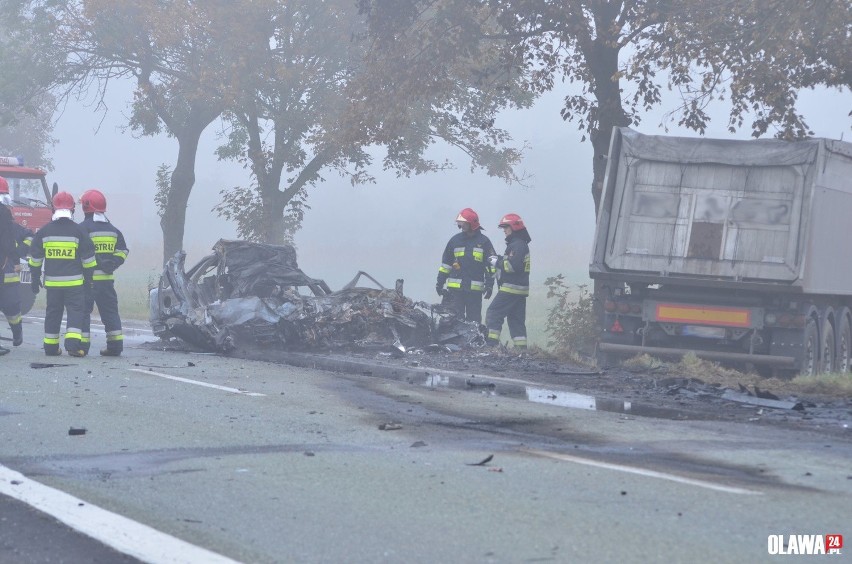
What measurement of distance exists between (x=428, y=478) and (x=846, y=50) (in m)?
11.6

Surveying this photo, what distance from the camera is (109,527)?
5129mm

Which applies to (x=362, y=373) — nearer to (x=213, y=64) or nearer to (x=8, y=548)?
(x=8, y=548)

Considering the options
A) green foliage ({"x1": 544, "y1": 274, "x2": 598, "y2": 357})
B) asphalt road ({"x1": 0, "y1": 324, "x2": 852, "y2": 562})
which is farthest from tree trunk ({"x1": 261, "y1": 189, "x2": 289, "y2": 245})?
asphalt road ({"x1": 0, "y1": 324, "x2": 852, "y2": 562})

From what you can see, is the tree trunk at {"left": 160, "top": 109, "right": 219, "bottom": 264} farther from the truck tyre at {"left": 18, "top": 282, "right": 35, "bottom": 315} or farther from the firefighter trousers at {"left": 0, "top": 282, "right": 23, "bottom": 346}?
the firefighter trousers at {"left": 0, "top": 282, "right": 23, "bottom": 346}

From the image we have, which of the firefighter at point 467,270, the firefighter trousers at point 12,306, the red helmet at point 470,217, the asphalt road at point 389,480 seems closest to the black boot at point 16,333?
the firefighter trousers at point 12,306

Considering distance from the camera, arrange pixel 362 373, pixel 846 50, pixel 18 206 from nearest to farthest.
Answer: pixel 362 373, pixel 846 50, pixel 18 206

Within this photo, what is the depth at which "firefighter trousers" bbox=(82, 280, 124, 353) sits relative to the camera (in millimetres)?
13721

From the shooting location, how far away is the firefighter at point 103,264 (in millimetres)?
13711

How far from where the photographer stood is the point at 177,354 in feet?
47.5

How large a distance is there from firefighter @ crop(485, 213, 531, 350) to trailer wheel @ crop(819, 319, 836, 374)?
3.90m

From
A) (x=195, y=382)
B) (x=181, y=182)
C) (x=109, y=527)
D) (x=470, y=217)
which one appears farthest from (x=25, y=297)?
(x=109, y=527)

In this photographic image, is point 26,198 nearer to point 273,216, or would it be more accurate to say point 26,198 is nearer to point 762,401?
point 273,216

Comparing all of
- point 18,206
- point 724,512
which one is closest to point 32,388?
point 724,512

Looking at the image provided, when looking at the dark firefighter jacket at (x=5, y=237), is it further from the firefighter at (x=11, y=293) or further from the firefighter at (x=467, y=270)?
the firefighter at (x=467, y=270)
